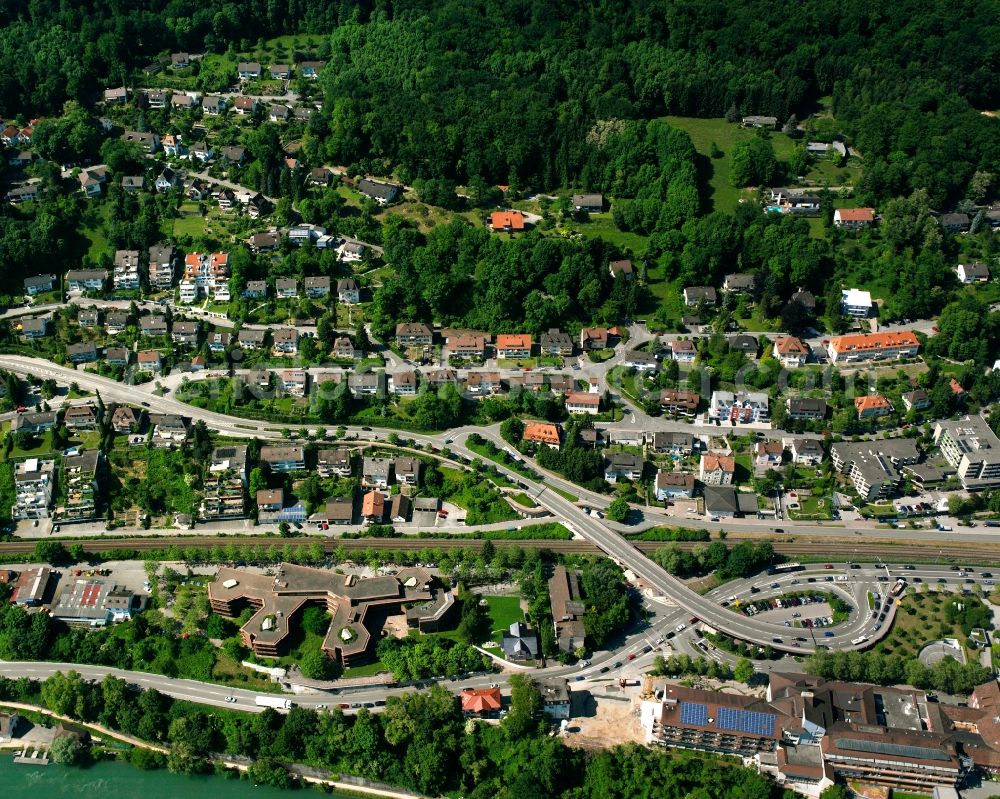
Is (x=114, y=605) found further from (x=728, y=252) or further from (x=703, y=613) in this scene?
(x=728, y=252)

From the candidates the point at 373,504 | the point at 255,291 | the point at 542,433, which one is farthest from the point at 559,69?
the point at 373,504

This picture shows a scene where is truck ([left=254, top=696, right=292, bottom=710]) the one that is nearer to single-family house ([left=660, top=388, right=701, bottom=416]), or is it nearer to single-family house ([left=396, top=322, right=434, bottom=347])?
single-family house ([left=396, top=322, right=434, bottom=347])

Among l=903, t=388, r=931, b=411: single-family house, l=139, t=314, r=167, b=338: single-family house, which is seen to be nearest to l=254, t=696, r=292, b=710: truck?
l=139, t=314, r=167, b=338: single-family house

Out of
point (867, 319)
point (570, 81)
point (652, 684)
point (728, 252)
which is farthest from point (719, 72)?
point (652, 684)

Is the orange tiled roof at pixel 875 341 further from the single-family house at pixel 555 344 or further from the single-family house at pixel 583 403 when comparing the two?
the single-family house at pixel 555 344

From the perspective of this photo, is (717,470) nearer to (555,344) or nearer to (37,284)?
(555,344)

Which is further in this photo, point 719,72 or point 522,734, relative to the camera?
point 719,72

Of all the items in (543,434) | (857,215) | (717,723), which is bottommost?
(717,723)
